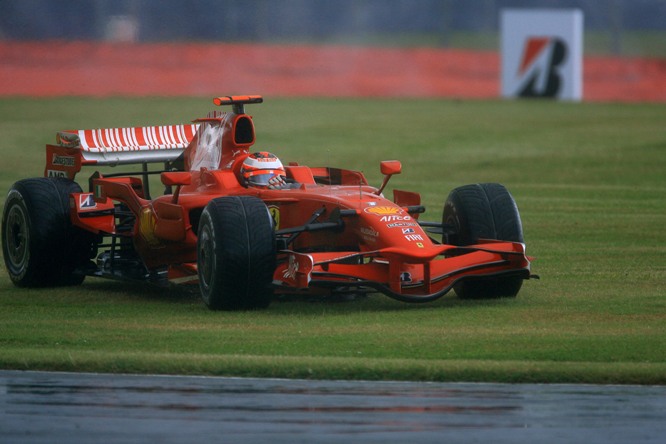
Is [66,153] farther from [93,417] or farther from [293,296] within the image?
[93,417]

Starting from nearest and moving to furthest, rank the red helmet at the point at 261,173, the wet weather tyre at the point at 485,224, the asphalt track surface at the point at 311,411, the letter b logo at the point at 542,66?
1. the asphalt track surface at the point at 311,411
2. the wet weather tyre at the point at 485,224
3. the red helmet at the point at 261,173
4. the letter b logo at the point at 542,66

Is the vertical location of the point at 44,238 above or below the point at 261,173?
below

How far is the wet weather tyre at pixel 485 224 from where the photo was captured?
12609 millimetres

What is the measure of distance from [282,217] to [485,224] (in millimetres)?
1692

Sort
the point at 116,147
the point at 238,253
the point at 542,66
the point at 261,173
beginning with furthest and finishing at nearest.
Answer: the point at 542,66 → the point at 116,147 → the point at 261,173 → the point at 238,253

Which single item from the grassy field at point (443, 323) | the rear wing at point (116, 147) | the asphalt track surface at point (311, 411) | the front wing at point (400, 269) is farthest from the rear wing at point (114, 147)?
the asphalt track surface at point (311, 411)

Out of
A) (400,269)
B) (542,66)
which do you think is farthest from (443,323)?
(542,66)

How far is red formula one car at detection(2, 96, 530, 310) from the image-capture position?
11.8 m

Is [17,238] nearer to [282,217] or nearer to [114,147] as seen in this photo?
[114,147]

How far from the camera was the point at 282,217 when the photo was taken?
42.2 ft

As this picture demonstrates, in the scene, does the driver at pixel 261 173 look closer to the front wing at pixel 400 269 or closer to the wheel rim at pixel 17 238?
the front wing at pixel 400 269

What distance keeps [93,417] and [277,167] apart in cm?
525

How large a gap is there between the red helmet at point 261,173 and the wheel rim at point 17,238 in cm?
217

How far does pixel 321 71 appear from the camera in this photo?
151ft
